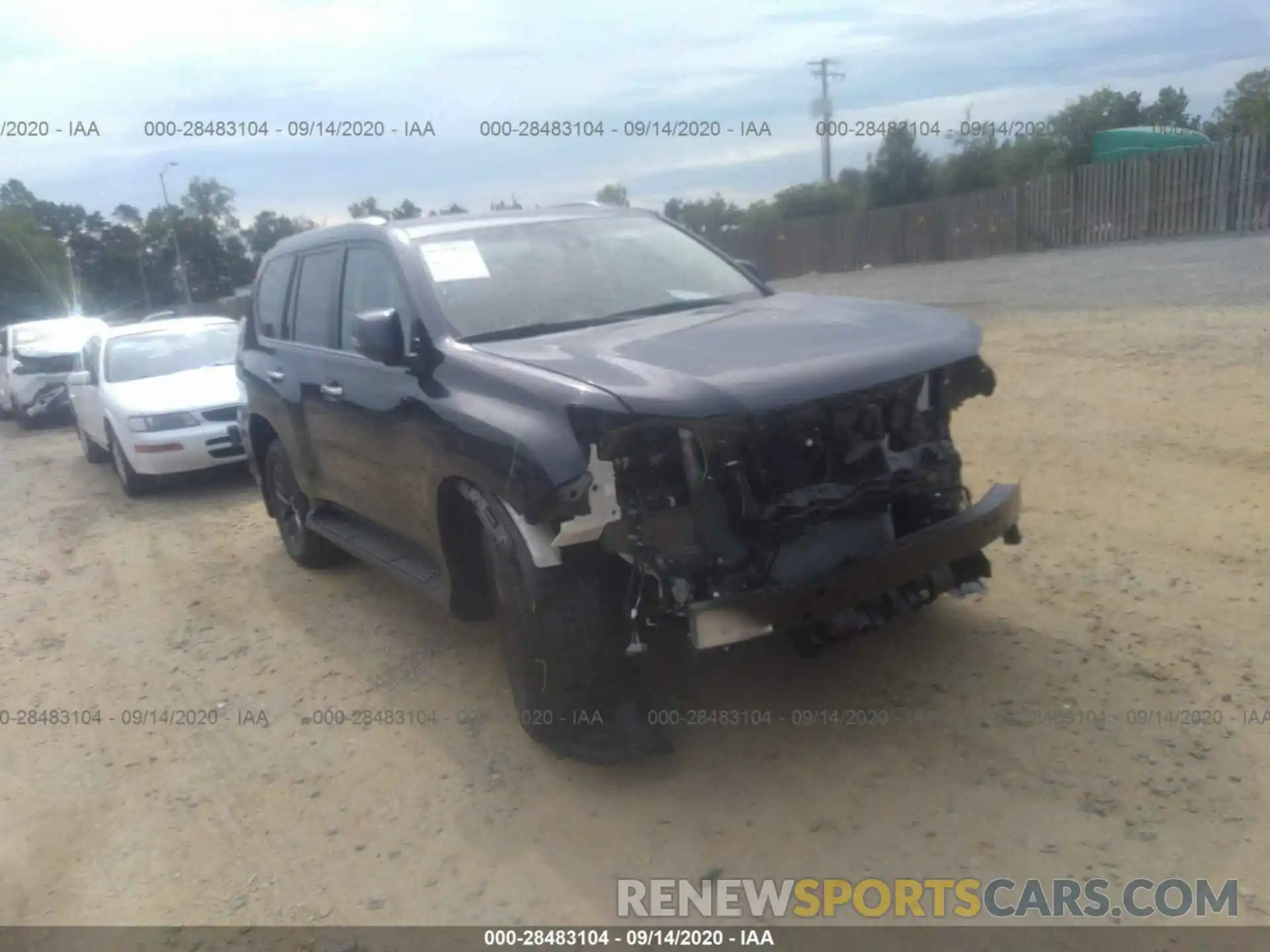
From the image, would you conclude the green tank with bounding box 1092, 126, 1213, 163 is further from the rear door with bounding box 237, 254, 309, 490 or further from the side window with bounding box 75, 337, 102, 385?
the rear door with bounding box 237, 254, 309, 490

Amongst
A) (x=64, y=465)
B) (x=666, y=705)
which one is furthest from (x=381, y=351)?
(x=64, y=465)

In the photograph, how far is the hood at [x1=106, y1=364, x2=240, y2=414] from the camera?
→ 31.0 ft

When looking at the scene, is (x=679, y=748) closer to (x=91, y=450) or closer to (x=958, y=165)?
(x=91, y=450)

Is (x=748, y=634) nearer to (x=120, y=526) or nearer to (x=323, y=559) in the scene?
(x=323, y=559)

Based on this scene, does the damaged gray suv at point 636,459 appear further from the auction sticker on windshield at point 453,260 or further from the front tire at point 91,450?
the front tire at point 91,450

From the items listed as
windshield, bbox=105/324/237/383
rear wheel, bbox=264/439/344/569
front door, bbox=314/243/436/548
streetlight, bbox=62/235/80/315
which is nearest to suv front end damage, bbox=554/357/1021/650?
front door, bbox=314/243/436/548

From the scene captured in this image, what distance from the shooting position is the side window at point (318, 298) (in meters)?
5.52

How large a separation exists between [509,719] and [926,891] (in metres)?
1.89

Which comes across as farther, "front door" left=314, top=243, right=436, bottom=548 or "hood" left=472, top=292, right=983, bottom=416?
"front door" left=314, top=243, right=436, bottom=548

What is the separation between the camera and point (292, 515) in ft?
22.1

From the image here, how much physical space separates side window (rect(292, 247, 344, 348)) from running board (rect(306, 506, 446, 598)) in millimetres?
946

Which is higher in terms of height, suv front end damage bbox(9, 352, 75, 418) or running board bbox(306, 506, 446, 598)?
running board bbox(306, 506, 446, 598)

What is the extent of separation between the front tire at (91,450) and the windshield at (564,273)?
8619 millimetres

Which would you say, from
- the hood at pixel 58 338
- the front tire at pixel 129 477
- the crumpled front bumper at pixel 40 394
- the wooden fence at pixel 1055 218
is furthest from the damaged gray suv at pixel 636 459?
the wooden fence at pixel 1055 218
